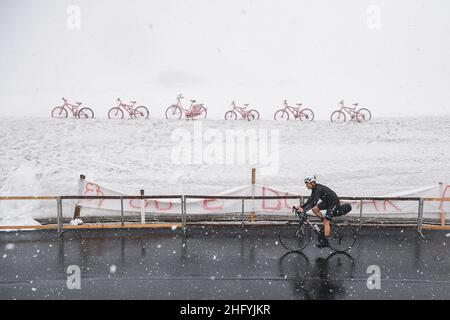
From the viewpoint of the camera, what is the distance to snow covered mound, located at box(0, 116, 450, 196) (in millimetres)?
17016

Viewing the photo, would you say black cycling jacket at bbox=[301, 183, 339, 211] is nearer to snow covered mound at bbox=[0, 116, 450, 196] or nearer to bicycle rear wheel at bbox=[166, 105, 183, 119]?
snow covered mound at bbox=[0, 116, 450, 196]

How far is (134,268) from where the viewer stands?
7441 mm

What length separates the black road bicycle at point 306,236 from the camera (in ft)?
27.9

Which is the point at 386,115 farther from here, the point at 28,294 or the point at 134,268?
the point at 28,294

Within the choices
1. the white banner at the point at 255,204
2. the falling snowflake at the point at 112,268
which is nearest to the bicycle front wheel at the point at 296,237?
the white banner at the point at 255,204

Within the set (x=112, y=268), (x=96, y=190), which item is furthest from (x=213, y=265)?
(x=96, y=190)

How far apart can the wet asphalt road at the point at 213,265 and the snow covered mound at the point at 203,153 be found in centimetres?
610

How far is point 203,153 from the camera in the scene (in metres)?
20.0

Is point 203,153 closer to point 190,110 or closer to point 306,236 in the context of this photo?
point 190,110

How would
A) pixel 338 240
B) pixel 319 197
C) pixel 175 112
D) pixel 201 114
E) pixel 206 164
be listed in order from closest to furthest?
pixel 319 197
pixel 338 240
pixel 206 164
pixel 175 112
pixel 201 114

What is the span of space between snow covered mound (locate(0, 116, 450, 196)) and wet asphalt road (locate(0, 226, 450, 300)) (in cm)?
610

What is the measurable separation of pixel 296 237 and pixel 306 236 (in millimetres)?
409

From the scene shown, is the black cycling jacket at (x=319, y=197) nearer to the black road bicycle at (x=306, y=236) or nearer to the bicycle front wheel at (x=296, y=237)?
the black road bicycle at (x=306, y=236)
